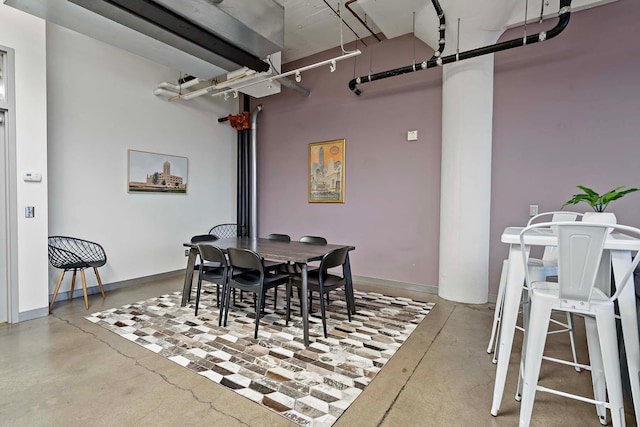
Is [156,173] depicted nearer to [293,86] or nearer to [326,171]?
[293,86]

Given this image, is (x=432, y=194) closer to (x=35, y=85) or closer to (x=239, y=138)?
(x=239, y=138)

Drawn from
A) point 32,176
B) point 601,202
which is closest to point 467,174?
point 601,202

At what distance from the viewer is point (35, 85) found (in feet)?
10.8

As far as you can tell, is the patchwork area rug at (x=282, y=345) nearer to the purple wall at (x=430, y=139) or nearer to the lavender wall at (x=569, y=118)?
the purple wall at (x=430, y=139)

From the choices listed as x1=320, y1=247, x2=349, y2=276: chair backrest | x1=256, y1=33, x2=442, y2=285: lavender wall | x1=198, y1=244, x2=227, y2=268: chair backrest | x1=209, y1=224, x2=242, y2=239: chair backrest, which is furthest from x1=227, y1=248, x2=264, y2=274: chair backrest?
x1=209, y1=224, x2=242, y2=239: chair backrest

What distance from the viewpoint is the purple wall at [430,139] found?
3316mm

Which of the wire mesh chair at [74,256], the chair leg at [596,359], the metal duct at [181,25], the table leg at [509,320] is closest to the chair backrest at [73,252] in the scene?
the wire mesh chair at [74,256]

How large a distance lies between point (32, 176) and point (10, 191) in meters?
0.24

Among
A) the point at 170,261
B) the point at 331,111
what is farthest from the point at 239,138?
the point at 170,261

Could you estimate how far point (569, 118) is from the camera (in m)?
3.51

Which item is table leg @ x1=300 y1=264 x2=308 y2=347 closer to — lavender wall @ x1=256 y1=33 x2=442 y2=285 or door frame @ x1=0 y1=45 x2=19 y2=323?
lavender wall @ x1=256 y1=33 x2=442 y2=285

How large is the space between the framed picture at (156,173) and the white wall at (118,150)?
92 millimetres

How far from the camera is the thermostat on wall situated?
324 centimetres

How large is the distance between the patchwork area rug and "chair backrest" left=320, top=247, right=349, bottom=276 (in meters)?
0.65
